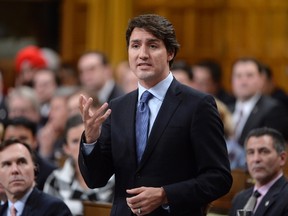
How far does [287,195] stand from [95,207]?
110 cm

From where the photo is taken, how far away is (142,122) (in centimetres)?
384

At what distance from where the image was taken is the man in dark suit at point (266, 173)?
16.8 ft

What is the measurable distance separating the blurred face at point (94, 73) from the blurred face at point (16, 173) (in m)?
4.38

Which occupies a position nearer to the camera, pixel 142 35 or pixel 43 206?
pixel 142 35

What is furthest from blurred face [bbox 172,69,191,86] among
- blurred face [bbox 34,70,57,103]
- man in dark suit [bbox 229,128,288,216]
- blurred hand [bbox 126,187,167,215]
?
blurred hand [bbox 126,187,167,215]

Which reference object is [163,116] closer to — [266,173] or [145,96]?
[145,96]

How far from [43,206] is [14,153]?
1.26 feet

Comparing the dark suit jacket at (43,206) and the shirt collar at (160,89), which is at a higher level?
the shirt collar at (160,89)

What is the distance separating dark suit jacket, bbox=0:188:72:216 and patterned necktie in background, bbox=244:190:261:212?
3.59 ft

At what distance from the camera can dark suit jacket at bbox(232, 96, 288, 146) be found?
7730 millimetres

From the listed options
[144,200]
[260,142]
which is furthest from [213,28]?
[144,200]

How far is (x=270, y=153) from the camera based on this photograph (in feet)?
18.2

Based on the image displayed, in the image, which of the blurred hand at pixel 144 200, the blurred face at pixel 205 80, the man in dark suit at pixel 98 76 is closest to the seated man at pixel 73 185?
the blurred hand at pixel 144 200

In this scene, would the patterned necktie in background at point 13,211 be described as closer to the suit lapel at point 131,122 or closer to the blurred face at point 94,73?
the suit lapel at point 131,122
